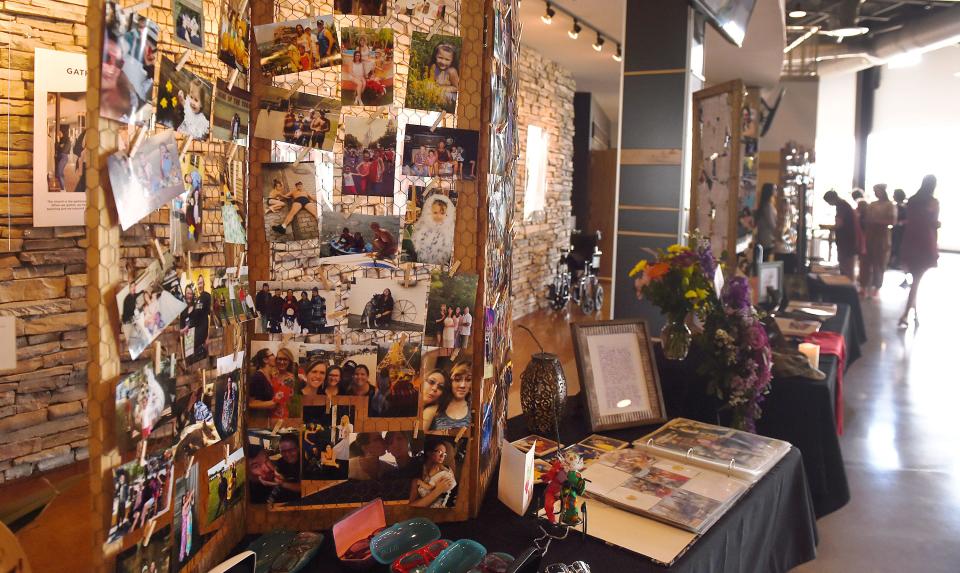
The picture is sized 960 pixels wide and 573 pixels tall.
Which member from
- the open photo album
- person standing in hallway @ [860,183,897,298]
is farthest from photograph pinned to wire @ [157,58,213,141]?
person standing in hallway @ [860,183,897,298]

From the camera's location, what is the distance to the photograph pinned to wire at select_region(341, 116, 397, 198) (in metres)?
1.37

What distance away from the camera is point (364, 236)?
4.59 ft

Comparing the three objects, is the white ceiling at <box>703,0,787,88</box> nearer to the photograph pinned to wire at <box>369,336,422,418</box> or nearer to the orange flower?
the orange flower

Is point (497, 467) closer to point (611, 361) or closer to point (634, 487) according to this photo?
point (634, 487)

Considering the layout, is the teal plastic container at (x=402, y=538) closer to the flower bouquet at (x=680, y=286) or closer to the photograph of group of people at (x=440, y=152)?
the photograph of group of people at (x=440, y=152)

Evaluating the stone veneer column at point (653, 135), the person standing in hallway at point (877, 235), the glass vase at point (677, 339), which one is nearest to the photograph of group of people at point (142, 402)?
the glass vase at point (677, 339)

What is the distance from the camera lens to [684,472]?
1.83m

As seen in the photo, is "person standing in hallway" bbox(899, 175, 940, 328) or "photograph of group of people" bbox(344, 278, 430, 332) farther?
"person standing in hallway" bbox(899, 175, 940, 328)

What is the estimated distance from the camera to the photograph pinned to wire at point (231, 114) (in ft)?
3.93

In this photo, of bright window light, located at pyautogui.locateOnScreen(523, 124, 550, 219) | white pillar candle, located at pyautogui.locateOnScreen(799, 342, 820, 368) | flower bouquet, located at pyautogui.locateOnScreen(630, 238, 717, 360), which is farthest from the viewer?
bright window light, located at pyautogui.locateOnScreen(523, 124, 550, 219)

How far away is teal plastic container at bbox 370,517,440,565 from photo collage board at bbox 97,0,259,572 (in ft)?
0.99

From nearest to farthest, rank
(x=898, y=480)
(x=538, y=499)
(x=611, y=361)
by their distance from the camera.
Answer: (x=538, y=499) < (x=611, y=361) < (x=898, y=480)

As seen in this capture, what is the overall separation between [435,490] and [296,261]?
57 centimetres

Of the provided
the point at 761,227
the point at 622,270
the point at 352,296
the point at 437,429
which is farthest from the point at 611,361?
the point at 761,227
